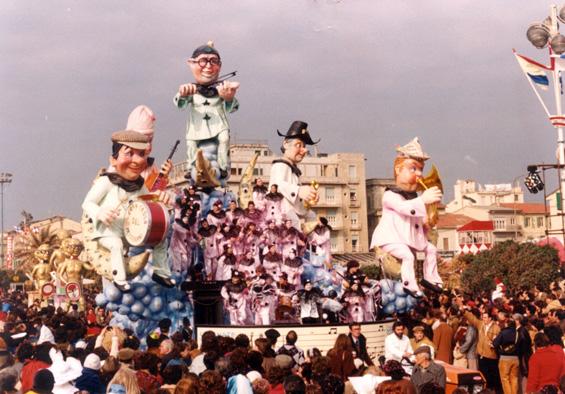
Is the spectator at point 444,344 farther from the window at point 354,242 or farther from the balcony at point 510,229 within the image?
the balcony at point 510,229

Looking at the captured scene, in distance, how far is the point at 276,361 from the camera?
27.7 ft

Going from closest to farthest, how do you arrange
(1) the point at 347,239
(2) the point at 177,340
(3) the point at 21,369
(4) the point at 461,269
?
1. (3) the point at 21,369
2. (2) the point at 177,340
3. (4) the point at 461,269
4. (1) the point at 347,239

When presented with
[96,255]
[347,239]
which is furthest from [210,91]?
[347,239]

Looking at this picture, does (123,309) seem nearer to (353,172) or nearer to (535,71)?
(535,71)

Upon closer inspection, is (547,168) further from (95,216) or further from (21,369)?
(21,369)

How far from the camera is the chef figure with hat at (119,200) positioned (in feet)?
56.2

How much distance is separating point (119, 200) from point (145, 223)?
3.29 feet

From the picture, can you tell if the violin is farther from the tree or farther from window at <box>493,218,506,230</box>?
window at <box>493,218,506,230</box>

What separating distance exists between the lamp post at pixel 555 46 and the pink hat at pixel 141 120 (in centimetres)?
1845

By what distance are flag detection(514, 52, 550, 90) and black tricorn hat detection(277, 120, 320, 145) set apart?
57.4 feet

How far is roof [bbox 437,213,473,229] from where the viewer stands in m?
72.8

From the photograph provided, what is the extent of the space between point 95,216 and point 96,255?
794mm

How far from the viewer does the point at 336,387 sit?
6883 millimetres

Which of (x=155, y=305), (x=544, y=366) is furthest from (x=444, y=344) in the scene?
(x=155, y=305)
